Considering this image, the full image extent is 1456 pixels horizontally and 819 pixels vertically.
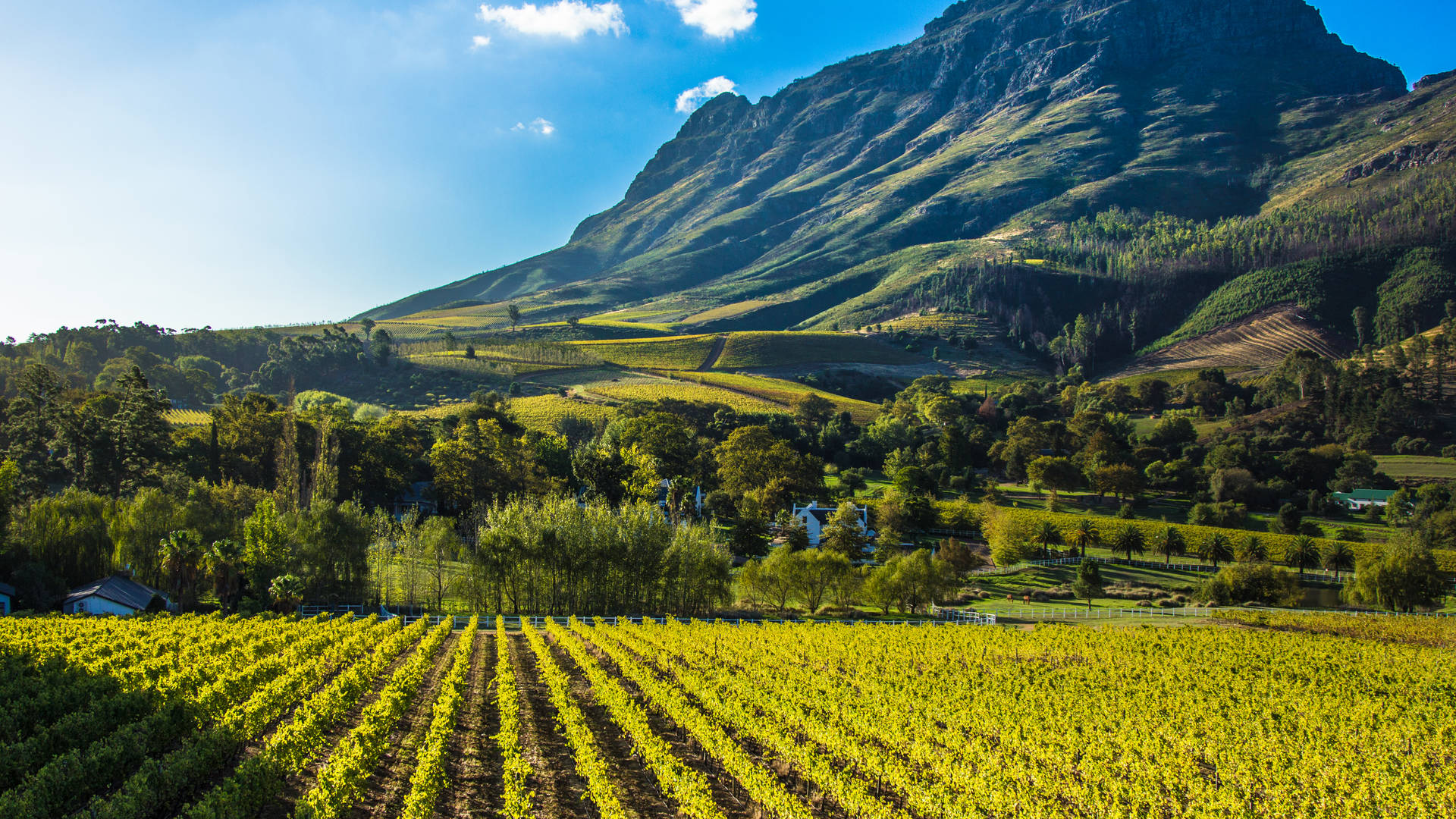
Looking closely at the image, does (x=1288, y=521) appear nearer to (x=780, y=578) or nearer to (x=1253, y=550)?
(x=1253, y=550)

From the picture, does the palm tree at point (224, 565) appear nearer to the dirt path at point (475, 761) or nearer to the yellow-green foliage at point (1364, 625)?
the dirt path at point (475, 761)

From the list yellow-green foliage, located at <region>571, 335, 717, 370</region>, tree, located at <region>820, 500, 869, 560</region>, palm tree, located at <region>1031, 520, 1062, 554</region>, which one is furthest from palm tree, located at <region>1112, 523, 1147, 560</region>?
yellow-green foliage, located at <region>571, 335, 717, 370</region>

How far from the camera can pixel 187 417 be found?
122750 millimetres

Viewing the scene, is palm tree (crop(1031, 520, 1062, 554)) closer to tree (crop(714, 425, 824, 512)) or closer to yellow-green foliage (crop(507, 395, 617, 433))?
tree (crop(714, 425, 824, 512))

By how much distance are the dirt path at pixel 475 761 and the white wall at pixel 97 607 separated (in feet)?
101

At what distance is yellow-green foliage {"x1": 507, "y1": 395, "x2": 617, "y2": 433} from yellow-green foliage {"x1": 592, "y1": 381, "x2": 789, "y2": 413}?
8.87m

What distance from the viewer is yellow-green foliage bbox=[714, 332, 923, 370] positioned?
177300 mm

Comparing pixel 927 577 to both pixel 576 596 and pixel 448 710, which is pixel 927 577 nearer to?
pixel 576 596

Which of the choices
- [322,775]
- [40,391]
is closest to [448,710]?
[322,775]

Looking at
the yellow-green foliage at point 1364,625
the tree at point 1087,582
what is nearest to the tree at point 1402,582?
the yellow-green foliage at point 1364,625

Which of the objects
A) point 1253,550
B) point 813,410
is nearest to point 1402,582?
point 1253,550

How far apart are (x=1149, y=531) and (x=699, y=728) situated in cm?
7545

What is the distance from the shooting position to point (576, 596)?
183 ft

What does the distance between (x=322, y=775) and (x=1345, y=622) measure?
61470 millimetres
